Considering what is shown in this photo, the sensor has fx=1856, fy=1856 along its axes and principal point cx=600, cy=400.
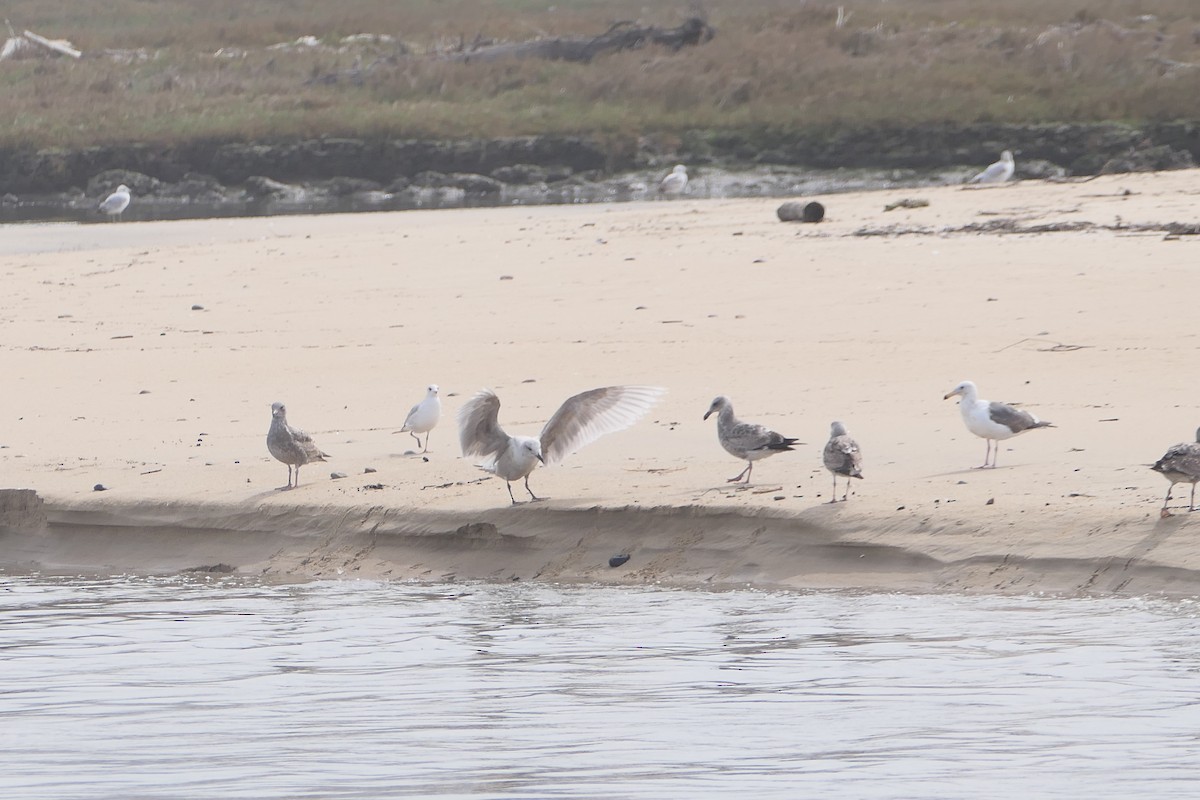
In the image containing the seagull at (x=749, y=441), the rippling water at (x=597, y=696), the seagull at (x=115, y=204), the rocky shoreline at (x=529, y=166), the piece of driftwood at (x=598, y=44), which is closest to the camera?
the rippling water at (x=597, y=696)

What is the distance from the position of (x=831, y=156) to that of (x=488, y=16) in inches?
1002

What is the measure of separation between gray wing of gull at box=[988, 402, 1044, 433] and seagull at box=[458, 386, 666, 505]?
5.47ft

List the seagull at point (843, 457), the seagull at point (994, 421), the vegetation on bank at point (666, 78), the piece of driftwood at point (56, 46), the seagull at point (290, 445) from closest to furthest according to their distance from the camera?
the seagull at point (843, 457) < the seagull at point (994, 421) < the seagull at point (290, 445) < the vegetation on bank at point (666, 78) < the piece of driftwood at point (56, 46)

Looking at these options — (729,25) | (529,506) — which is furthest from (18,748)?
(729,25)

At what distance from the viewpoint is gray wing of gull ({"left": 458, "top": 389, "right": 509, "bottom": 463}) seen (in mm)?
9336

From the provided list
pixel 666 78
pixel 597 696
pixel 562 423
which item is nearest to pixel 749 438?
pixel 562 423

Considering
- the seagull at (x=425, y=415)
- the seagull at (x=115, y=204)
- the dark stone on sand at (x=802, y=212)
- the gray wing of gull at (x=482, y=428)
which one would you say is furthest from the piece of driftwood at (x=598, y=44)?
the gray wing of gull at (x=482, y=428)

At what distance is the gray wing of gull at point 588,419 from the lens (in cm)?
941

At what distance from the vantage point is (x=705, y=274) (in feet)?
51.6

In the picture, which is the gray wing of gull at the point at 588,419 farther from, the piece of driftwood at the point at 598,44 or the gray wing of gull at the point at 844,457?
the piece of driftwood at the point at 598,44

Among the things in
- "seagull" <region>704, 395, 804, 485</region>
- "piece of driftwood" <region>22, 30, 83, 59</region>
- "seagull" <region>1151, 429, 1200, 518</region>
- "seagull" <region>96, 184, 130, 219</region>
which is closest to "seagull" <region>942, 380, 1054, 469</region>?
"seagull" <region>704, 395, 804, 485</region>

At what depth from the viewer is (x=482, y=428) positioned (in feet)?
31.0

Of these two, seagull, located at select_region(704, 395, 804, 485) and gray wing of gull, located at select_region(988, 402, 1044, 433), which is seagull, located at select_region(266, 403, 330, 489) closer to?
seagull, located at select_region(704, 395, 804, 485)

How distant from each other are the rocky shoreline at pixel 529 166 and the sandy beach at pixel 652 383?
1420 cm
